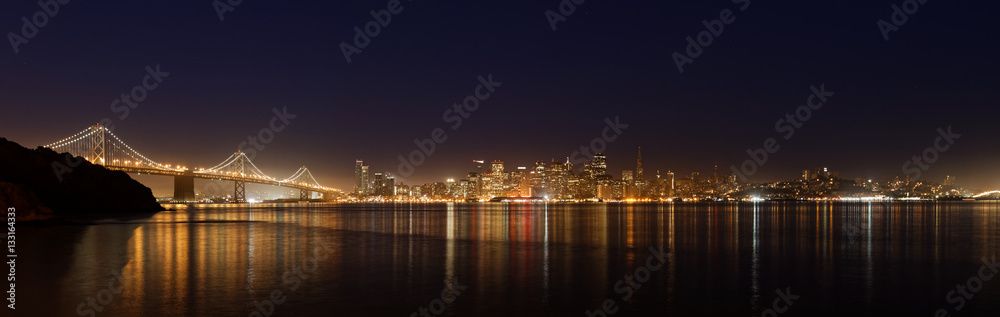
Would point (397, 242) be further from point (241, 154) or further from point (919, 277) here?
point (241, 154)

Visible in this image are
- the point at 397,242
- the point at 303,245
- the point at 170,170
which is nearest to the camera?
the point at 303,245

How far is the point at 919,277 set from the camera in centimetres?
1847

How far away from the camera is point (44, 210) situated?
43094mm

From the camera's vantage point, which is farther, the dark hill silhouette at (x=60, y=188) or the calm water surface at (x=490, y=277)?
the dark hill silhouette at (x=60, y=188)

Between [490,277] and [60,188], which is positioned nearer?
[490,277]

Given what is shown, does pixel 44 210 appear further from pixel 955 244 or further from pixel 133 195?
pixel 955 244

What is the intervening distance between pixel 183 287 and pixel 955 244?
31.2 meters

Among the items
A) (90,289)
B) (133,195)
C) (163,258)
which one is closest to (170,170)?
(133,195)

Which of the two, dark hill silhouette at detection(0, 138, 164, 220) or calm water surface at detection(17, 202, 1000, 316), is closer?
calm water surface at detection(17, 202, 1000, 316)

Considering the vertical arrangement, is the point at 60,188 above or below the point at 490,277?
above

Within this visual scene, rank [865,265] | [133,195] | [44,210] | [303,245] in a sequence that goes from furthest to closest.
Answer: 1. [133,195]
2. [44,210]
3. [303,245]
4. [865,265]

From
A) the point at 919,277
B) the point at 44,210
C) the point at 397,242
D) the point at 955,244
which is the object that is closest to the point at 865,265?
the point at 919,277

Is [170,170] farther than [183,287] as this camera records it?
Yes

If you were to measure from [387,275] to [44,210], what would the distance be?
1441 inches
